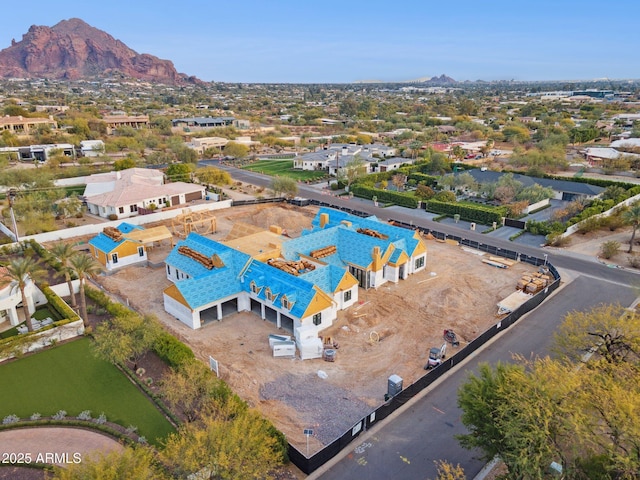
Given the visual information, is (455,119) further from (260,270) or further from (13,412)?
(13,412)

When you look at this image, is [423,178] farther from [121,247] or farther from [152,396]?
[152,396]

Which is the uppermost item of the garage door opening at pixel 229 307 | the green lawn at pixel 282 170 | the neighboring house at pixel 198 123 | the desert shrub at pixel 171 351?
the neighboring house at pixel 198 123

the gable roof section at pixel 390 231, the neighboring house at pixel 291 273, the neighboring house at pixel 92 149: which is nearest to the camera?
the neighboring house at pixel 291 273

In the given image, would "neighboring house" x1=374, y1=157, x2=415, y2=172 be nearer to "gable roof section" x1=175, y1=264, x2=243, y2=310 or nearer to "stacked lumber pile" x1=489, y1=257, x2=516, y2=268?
"stacked lumber pile" x1=489, y1=257, x2=516, y2=268

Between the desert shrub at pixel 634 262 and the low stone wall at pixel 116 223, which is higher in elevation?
the low stone wall at pixel 116 223

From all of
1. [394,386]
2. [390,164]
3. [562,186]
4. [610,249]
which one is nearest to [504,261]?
[610,249]

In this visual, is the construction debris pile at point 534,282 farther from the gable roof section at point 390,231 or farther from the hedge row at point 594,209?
the hedge row at point 594,209

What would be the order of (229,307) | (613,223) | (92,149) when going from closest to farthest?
(229,307), (613,223), (92,149)

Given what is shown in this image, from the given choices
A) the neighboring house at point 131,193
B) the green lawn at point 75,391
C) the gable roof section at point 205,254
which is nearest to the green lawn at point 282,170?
the neighboring house at point 131,193
